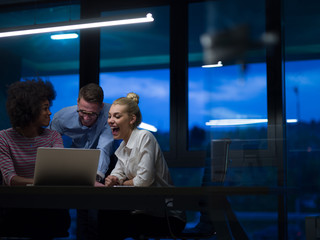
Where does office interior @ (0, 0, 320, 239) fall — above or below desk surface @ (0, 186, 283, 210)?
above

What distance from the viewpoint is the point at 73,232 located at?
6.98 feet

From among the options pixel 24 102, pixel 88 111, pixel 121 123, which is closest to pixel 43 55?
pixel 88 111

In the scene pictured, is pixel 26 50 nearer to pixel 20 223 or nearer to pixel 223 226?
pixel 20 223

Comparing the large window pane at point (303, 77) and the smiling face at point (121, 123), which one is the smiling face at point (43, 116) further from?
the large window pane at point (303, 77)

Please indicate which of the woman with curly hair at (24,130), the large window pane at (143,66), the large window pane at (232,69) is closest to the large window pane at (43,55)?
the large window pane at (143,66)

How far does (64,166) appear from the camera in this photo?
6.02ft

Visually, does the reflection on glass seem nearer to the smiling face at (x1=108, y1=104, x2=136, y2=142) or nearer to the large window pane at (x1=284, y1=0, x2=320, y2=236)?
the large window pane at (x1=284, y1=0, x2=320, y2=236)

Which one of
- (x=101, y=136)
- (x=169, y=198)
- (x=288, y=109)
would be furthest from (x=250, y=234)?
(x=288, y=109)

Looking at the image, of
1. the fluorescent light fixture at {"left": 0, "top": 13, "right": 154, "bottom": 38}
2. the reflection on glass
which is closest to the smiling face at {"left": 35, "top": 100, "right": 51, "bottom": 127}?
the reflection on glass

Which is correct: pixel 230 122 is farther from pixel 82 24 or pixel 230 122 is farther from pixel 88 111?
pixel 82 24

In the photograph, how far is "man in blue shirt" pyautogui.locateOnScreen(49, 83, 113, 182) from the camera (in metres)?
3.10

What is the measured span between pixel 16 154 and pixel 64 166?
2.22 ft

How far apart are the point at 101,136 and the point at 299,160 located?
1456mm

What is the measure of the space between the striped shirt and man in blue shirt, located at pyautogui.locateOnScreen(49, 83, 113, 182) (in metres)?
0.55
